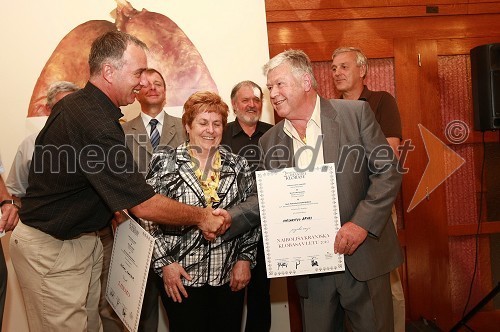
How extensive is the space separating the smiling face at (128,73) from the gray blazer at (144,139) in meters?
1.10

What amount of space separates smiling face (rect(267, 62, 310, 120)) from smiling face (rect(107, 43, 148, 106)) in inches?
25.1

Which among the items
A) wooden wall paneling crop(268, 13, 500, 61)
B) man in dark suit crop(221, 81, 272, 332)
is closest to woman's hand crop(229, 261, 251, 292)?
man in dark suit crop(221, 81, 272, 332)

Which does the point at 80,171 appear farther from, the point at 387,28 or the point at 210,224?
the point at 387,28

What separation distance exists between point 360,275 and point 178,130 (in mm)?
1679

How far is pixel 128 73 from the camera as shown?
2086 mm

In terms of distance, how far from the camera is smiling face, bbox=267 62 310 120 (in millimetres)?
2287

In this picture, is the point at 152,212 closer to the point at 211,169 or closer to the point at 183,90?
the point at 211,169

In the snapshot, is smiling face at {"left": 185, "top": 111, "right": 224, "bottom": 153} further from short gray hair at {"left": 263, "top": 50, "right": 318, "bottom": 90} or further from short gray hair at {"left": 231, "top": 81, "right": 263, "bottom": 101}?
short gray hair at {"left": 231, "top": 81, "right": 263, "bottom": 101}

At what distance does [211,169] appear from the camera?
245 centimetres

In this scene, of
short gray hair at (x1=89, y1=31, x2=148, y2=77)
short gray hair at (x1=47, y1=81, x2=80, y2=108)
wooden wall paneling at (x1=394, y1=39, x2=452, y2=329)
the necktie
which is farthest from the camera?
wooden wall paneling at (x1=394, y1=39, x2=452, y2=329)

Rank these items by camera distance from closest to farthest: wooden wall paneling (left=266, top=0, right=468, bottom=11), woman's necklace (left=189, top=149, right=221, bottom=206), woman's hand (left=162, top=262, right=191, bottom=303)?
woman's hand (left=162, top=262, right=191, bottom=303), woman's necklace (left=189, top=149, right=221, bottom=206), wooden wall paneling (left=266, top=0, right=468, bottom=11)

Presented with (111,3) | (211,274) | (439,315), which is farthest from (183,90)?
(439,315)

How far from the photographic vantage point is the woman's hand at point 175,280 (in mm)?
2271

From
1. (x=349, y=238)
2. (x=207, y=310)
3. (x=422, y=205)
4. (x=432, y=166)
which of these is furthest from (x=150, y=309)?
(x=432, y=166)
